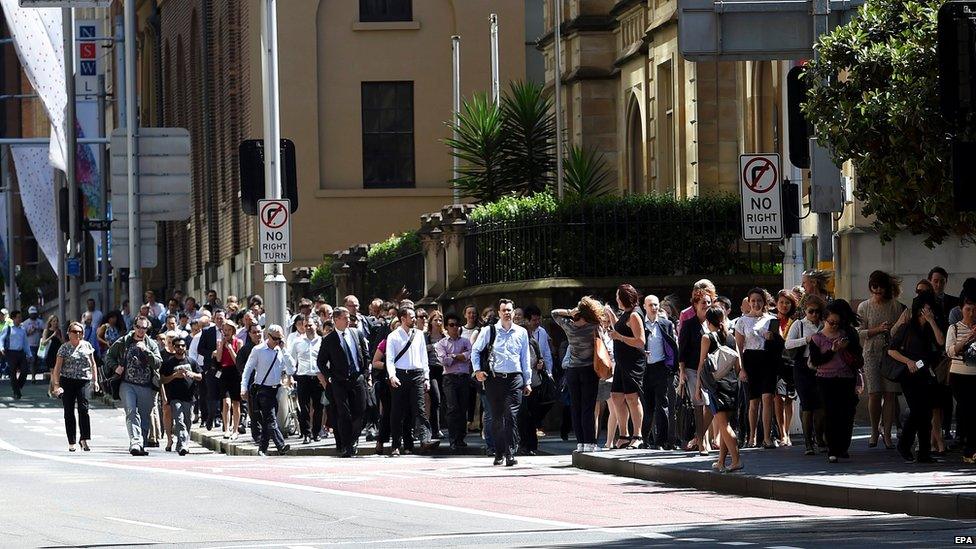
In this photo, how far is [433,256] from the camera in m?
32.1

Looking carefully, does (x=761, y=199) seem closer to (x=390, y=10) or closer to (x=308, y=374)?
(x=308, y=374)

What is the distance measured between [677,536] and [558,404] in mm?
13683

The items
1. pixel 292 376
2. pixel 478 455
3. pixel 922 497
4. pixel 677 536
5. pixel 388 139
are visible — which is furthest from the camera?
pixel 388 139

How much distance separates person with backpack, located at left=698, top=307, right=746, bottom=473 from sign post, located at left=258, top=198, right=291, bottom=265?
9.79 meters

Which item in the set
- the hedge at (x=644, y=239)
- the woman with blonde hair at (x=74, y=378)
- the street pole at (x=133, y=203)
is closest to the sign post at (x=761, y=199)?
the hedge at (x=644, y=239)

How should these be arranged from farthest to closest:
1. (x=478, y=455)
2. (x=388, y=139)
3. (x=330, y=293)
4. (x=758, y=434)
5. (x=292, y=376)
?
(x=388, y=139)
(x=330, y=293)
(x=292, y=376)
(x=478, y=455)
(x=758, y=434)

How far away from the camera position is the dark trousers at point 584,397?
21969 millimetres

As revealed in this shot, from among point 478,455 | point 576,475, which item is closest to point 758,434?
point 576,475

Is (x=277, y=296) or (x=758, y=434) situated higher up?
(x=277, y=296)

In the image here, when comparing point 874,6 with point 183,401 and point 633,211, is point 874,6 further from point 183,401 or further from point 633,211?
point 183,401

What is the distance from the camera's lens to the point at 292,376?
86.3 ft

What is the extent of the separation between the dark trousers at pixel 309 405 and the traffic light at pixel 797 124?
7224mm

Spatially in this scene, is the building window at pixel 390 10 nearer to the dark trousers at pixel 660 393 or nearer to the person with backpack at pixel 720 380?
the dark trousers at pixel 660 393

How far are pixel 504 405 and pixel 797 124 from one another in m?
Result: 4.25
